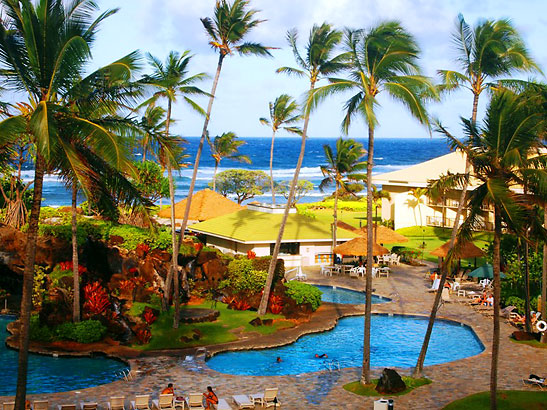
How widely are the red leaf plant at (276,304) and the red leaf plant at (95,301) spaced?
6801 mm

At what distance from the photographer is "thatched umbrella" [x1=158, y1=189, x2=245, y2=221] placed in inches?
1844

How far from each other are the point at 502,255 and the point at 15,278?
72.1 feet

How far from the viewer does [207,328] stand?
2531 centimetres

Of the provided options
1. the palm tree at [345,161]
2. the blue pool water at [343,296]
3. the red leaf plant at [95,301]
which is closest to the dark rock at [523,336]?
the blue pool water at [343,296]

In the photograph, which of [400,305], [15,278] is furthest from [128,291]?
[400,305]

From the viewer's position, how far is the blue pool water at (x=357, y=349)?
73.0ft

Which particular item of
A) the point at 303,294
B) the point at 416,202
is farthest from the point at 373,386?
the point at 416,202

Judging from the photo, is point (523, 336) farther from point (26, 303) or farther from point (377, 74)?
point (26, 303)

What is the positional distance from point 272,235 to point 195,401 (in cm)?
2057

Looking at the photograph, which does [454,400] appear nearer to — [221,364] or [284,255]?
[221,364]

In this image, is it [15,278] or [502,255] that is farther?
[502,255]

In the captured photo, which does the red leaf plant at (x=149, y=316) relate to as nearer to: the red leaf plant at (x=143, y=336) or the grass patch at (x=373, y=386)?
the red leaf plant at (x=143, y=336)

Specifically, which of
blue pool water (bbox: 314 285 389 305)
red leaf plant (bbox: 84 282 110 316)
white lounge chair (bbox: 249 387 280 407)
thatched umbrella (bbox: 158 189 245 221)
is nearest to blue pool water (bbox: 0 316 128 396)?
red leaf plant (bbox: 84 282 110 316)

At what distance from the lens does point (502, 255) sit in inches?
1227
